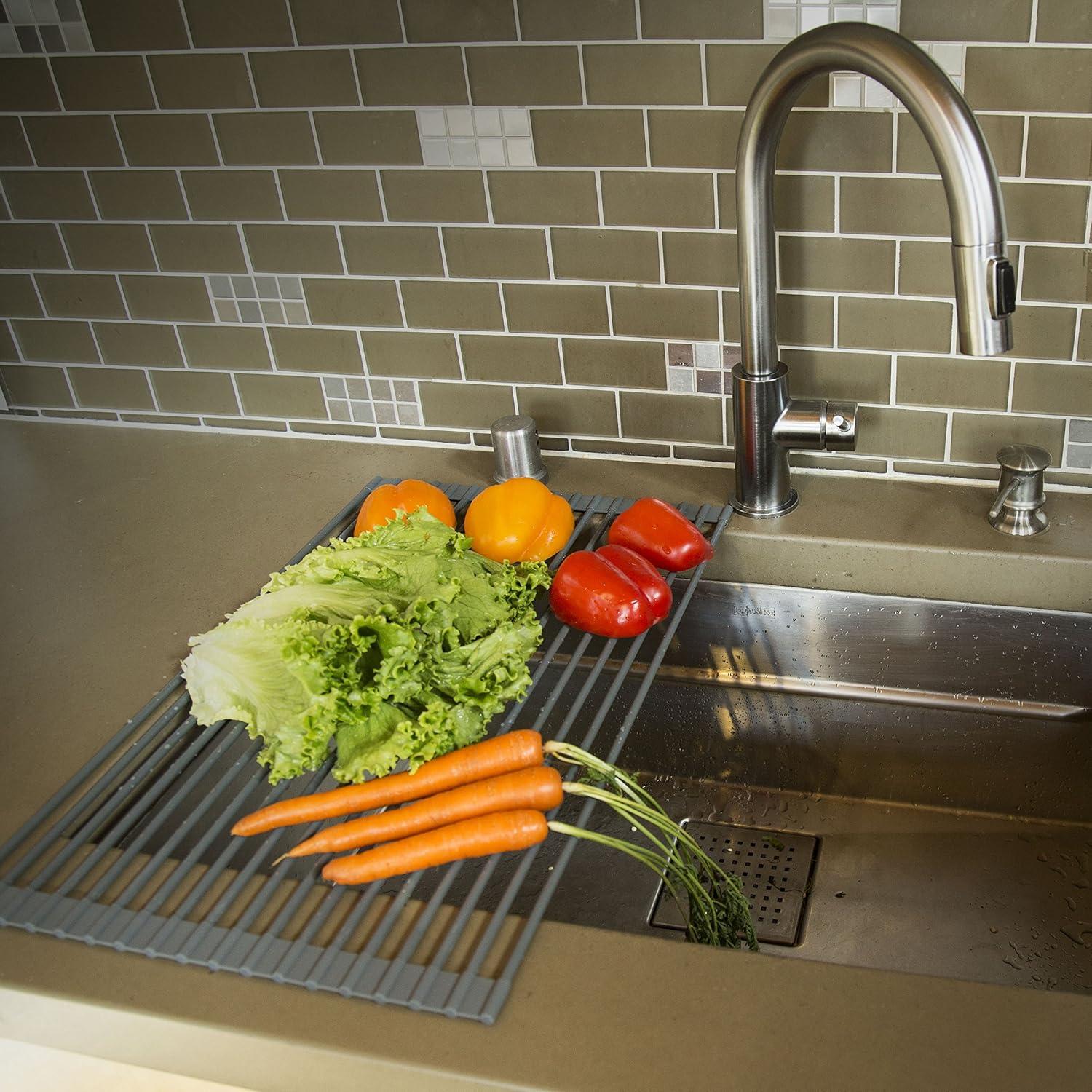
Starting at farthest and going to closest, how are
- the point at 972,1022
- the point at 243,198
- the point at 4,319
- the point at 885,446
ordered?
the point at 4,319, the point at 243,198, the point at 885,446, the point at 972,1022

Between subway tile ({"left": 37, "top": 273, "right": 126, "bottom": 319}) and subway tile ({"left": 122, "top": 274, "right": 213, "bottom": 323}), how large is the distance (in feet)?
0.08

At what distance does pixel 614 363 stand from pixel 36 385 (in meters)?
0.88

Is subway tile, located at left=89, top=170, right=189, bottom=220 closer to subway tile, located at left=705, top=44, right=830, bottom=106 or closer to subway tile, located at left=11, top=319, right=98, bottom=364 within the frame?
subway tile, located at left=11, top=319, right=98, bottom=364

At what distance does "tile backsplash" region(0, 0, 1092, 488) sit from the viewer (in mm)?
1180

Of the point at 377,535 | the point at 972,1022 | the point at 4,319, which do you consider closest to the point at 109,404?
the point at 4,319

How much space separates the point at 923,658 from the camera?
1.28m

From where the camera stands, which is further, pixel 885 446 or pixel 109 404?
pixel 109 404

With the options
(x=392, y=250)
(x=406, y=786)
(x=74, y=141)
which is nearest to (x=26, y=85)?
(x=74, y=141)

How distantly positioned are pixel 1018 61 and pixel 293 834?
953 millimetres

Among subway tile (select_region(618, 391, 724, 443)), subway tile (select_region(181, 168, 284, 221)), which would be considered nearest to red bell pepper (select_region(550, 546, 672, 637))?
subway tile (select_region(618, 391, 724, 443))

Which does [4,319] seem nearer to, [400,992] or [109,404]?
[109,404]

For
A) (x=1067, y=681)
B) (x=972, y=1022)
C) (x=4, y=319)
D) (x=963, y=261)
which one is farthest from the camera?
(x=4, y=319)

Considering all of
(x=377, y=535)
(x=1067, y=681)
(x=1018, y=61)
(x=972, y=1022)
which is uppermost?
(x=1018, y=61)

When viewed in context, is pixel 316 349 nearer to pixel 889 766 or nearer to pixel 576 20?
pixel 576 20
